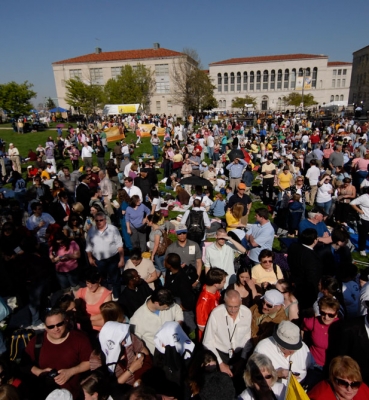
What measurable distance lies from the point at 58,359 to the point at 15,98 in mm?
44492

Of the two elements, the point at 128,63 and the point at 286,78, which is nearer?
the point at 128,63

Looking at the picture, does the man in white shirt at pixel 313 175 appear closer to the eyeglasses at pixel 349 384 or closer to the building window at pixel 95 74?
the eyeglasses at pixel 349 384

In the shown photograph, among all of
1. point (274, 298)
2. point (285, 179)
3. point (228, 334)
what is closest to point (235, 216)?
point (274, 298)

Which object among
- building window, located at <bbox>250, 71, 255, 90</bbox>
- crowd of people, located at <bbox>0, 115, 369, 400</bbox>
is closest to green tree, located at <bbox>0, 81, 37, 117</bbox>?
crowd of people, located at <bbox>0, 115, 369, 400</bbox>

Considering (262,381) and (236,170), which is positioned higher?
(236,170)

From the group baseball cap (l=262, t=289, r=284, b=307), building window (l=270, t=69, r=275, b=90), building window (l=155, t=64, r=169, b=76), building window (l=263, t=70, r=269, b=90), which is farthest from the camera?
building window (l=263, t=70, r=269, b=90)

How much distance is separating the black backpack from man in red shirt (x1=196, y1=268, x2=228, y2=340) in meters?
2.29

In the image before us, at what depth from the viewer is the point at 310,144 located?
60.5ft

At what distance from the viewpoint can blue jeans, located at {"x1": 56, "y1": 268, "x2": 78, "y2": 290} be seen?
5.38 metres

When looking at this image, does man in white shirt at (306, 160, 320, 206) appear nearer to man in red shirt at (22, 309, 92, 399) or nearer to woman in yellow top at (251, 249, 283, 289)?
woman in yellow top at (251, 249, 283, 289)

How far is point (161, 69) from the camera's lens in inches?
2440

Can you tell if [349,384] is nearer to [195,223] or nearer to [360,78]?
[195,223]

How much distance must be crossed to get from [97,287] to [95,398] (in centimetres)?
158

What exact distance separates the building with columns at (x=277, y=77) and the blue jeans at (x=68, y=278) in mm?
79427
